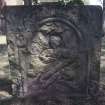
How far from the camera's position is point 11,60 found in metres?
4.92

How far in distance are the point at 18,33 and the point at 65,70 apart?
1002 mm

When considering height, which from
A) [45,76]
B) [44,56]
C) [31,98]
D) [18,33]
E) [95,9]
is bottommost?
[31,98]

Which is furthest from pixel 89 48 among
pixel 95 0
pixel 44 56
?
pixel 95 0

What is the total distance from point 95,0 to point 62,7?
18.6m

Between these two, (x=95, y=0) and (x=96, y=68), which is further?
(x=95, y=0)

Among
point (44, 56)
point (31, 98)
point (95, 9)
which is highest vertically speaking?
point (95, 9)

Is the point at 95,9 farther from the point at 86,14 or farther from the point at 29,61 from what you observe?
the point at 29,61

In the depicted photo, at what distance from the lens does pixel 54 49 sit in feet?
16.0

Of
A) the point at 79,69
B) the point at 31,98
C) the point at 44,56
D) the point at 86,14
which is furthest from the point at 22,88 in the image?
the point at 86,14

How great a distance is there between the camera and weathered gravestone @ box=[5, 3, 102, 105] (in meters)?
4.73

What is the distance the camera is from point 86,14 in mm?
4715

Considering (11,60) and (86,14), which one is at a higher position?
(86,14)

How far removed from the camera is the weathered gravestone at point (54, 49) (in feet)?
15.5

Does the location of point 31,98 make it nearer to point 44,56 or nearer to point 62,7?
point 44,56
